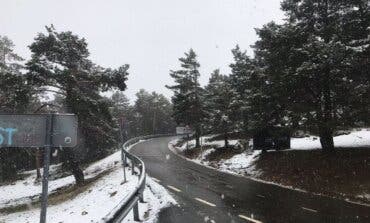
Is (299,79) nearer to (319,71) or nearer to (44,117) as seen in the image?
(319,71)

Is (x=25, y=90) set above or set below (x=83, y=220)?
above

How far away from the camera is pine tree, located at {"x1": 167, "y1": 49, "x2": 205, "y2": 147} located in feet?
155

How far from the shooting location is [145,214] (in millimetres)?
13289

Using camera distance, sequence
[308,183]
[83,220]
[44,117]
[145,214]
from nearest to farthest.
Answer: [44,117] < [145,214] < [83,220] < [308,183]

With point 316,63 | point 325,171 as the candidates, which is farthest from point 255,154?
point 316,63

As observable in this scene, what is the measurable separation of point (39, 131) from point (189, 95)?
133 feet

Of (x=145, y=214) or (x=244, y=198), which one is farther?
(x=244, y=198)

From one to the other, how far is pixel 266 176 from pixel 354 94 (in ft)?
22.3

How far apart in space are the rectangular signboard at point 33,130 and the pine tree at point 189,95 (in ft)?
132

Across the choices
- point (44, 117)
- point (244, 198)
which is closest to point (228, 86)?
point (244, 198)

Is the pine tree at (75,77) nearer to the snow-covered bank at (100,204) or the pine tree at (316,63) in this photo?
the snow-covered bank at (100,204)

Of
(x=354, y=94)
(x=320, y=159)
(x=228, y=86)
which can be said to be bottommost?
(x=320, y=159)

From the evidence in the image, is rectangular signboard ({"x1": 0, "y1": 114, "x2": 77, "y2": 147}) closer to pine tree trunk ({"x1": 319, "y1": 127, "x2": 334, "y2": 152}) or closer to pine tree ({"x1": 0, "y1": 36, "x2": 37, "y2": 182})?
pine tree trunk ({"x1": 319, "y1": 127, "x2": 334, "y2": 152})

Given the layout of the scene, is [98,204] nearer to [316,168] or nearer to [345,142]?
[316,168]
